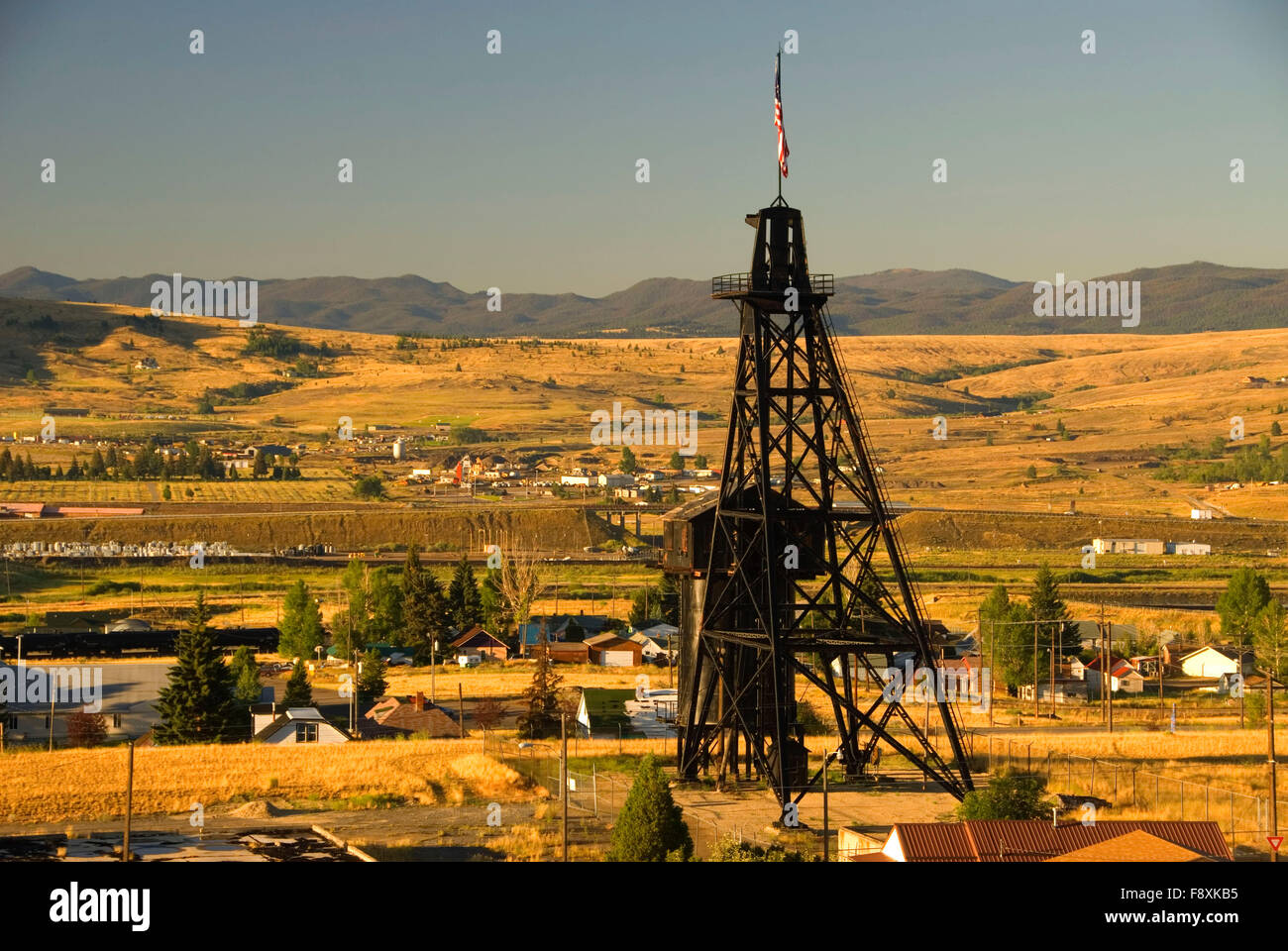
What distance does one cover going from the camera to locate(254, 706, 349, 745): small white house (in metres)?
44.7

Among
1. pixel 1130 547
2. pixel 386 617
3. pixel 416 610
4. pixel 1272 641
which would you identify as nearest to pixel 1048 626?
pixel 1272 641

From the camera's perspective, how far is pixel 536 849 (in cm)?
2925

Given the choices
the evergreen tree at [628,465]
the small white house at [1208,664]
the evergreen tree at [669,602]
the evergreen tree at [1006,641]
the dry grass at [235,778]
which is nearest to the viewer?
the dry grass at [235,778]

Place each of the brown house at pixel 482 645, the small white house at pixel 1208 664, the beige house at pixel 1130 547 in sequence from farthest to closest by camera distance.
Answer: the beige house at pixel 1130 547 → the brown house at pixel 482 645 → the small white house at pixel 1208 664

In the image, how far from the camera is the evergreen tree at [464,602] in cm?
7544

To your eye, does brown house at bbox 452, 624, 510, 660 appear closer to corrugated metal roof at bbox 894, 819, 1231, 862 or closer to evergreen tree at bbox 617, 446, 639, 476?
corrugated metal roof at bbox 894, 819, 1231, 862

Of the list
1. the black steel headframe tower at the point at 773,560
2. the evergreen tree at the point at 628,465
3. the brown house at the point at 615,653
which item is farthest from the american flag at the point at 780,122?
the evergreen tree at the point at 628,465

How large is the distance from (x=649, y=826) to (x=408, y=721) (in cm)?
2231

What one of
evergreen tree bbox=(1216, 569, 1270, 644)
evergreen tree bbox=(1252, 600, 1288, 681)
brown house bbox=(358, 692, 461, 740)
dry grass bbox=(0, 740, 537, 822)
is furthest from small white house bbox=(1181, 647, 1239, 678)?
dry grass bbox=(0, 740, 537, 822)

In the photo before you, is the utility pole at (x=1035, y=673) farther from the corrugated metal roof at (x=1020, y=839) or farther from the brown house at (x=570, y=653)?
the corrugated metal roof at (x=1020, y=839)

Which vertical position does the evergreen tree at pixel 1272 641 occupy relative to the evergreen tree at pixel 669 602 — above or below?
above

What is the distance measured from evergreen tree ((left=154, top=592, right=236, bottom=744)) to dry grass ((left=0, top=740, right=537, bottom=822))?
3084mm

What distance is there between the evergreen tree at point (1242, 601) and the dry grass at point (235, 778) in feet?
139
